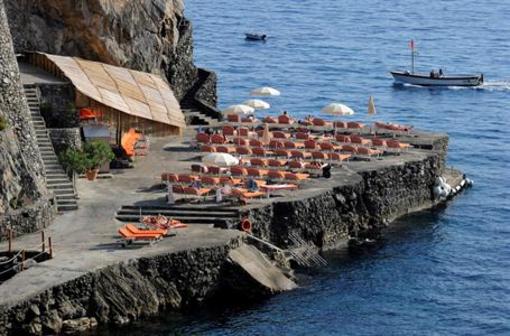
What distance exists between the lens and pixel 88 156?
298ft

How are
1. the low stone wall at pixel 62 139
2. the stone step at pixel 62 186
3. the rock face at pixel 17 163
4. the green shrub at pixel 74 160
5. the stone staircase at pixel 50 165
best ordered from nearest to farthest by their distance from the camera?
the rock face at pixel 17 163 < the stone staircase at pixel 50 165 < the stone step at pixel 62 186 < the green shrub at pixel 74 160 < the low stone wall at pixel 62 139

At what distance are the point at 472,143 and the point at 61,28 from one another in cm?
4447

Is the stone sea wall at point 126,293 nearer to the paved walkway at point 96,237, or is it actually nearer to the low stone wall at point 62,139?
the paved walkway at point 96,237

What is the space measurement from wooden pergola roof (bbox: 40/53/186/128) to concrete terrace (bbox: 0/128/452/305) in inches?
119

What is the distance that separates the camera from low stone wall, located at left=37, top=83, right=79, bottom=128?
92875 millimetres

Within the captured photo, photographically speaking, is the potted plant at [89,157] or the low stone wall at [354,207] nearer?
the potted plant at [89,157]

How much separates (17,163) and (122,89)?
1608 centimetres

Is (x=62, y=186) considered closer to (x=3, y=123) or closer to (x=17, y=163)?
(x=17, y=163)

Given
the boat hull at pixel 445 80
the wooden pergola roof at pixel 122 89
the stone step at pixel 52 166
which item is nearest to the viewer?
the stone step at pixel 52 166

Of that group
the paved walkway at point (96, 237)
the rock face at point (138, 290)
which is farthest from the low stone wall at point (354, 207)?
the paved walkway at point (96, 237)

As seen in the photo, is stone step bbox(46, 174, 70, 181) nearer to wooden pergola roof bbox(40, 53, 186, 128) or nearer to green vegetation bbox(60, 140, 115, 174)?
green vegetation bbox(60, 140, 115, 174)

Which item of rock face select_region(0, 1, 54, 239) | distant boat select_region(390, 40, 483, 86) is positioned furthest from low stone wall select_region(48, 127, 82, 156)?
distant boat select_region(390, 40, 483, 86)

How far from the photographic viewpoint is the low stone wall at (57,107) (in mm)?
92875

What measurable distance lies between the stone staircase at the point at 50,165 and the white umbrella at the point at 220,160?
29.8 feet
